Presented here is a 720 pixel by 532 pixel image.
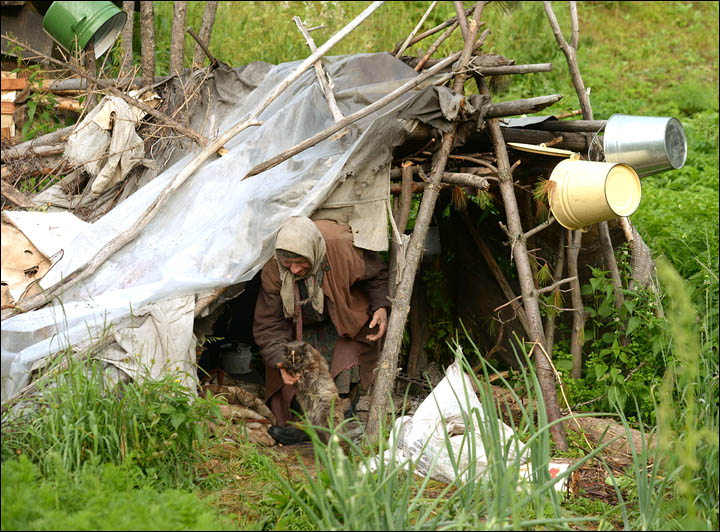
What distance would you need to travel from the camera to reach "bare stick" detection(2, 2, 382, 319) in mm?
4828

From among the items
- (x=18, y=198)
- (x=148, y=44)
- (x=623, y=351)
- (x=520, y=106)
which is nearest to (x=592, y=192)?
(x=520, y=106)

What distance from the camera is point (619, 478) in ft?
14.8

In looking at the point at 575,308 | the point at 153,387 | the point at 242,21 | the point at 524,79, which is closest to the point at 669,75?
the point at 524,79

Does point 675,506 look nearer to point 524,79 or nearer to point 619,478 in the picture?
point 619,478

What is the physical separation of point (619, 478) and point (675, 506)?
1007 mm

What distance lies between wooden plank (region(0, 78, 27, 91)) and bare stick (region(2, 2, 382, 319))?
2677mm

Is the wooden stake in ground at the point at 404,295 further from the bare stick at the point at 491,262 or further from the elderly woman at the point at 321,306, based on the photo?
the bare stick at the point at 491,262

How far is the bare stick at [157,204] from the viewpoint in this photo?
15.8 feet

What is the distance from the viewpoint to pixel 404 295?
5.23 meters

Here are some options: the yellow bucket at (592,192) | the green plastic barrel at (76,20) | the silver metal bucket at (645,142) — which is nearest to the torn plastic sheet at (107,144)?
the green plastic barrel at (76,20)

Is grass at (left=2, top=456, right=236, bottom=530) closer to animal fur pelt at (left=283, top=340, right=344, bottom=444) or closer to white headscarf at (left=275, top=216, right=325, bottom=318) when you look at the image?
animal fur pelt at (left=283, top=340, right=344, bottom=444)

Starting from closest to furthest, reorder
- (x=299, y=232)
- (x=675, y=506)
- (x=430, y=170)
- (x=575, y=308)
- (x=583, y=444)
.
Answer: (x=675, y=506)
(x=299, y=232)
(x=583, y=444)
(x=430, y=170)
(x=575, y=308)

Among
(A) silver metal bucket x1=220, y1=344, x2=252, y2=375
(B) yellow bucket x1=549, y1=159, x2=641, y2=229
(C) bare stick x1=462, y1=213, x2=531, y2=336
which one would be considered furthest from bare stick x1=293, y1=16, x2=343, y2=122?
(A) silver metal bucket x1=220, y1=344, x2=252, y2=375

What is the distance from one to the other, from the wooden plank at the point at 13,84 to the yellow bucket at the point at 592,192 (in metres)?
5.70
